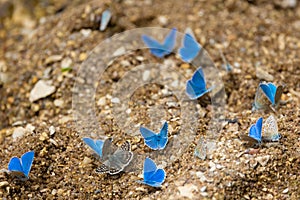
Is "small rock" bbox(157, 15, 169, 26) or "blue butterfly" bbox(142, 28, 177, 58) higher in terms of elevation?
"blue butterfly" bbox(142, 28, 177, 58)

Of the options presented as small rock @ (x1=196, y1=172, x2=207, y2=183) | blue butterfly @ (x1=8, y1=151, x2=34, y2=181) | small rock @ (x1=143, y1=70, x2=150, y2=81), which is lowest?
small rock @ (x1=196, y1=172, x2=207, y2=183)

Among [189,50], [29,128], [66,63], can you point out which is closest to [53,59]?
[66,63]

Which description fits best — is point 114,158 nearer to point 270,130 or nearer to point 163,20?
point 270,130

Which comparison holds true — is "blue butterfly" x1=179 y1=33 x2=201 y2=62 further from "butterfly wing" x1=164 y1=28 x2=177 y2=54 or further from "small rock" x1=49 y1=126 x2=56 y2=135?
"small rock" x1=49 y1=126 x2=56 y2=135

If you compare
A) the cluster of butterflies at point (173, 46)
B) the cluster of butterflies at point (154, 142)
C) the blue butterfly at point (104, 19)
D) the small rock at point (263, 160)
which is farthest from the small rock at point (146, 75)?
the small rock at point (263, 160)

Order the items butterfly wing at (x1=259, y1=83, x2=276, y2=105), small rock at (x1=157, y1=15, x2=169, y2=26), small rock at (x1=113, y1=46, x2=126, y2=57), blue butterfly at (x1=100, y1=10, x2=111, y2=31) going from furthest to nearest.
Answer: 1. small rock at (x1=157, y1=15, x2=169, y2=26)
2. blue butterfly at (x1=100, y1=10, x2=111, y2=31)
3. small rock at (x1=113, y1=46, x2=126, y2=57)
4. butterfly wing at (x1=259, y1=83, x2=276, y2=105)

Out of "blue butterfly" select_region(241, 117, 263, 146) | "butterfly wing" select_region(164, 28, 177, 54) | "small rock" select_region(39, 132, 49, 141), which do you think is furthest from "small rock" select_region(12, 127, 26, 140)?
"blue butterfly" select_region(241, 117, 263, 146)
